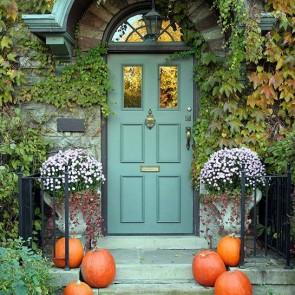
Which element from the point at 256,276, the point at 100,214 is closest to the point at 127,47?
the point at 100,214

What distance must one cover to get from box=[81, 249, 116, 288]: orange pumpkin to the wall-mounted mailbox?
1723 mm

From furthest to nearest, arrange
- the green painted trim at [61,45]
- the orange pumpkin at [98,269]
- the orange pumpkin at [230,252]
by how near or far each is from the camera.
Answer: the green painted trim at [61,45]
the orange pumpkin at [230,252]
the orange pumpkin at [98,269]

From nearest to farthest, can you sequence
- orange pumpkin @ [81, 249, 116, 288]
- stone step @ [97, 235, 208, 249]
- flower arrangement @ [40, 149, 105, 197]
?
orange pumpkin @ [81, 249, 116, 288] < flower arrangement @ [40, 149, 105, 197] < stone step @ [97, 235, 208, 249]

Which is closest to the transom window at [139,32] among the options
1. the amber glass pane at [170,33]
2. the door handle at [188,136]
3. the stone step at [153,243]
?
the amber glass pane at [170,33]

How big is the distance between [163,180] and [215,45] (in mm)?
1726

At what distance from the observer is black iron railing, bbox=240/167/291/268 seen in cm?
510

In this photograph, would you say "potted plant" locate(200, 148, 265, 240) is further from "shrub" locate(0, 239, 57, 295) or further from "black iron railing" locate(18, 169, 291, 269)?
"shrub" locate(0, 239, 57, 295)

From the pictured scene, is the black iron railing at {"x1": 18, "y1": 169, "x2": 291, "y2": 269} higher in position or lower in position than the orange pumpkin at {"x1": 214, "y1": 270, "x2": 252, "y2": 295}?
higher

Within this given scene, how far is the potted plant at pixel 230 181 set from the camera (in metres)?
5.50

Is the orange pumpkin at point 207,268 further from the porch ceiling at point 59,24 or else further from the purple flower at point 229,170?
the porch ceiling at point 59,24

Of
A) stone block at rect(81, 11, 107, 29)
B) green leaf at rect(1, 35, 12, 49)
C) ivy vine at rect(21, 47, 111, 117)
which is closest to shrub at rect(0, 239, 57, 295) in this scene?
ivy vine at rect(21, 47, 111, 117)

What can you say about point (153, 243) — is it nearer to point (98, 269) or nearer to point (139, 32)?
point (98, 269)

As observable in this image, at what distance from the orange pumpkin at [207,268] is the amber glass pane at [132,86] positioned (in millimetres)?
2169

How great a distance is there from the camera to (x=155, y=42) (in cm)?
Answer: 636
